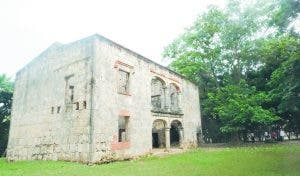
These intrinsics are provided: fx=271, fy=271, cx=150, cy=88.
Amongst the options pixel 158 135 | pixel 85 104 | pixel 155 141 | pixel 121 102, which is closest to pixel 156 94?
pixel 158 135

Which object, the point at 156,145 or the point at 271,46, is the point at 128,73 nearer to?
the point at 156,145

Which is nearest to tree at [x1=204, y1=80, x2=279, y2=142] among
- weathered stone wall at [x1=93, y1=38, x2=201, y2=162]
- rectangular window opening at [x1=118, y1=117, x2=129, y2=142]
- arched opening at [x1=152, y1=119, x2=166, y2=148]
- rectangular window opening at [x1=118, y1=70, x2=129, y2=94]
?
arched opening at [x1=152, y1=119, x2=166, y2=148]

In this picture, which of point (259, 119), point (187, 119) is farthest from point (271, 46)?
point (187, 119)

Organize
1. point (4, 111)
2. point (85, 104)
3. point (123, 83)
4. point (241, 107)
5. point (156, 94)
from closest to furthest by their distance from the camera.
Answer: point (85, 104)
point (123, 83)
point (241, 107)
point (4, 111)
point (156, 94)

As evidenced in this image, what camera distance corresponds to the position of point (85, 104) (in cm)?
1534

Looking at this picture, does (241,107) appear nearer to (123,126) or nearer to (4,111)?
(123,126)

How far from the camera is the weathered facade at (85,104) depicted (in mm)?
15164

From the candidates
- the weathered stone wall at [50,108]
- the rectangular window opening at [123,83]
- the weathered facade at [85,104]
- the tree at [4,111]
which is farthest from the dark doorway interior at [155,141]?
the tree at [4,111]

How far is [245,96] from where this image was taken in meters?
25.2

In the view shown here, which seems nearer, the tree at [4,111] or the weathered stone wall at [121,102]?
the weathered stone wall at [121,102]

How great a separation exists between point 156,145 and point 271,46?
14.8 metres

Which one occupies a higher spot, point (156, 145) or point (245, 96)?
point (245, 96)

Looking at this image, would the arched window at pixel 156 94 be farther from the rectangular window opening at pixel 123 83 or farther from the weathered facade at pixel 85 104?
the rectangular window opening at pixel 123 83

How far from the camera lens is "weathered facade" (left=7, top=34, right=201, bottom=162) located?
15164mm
